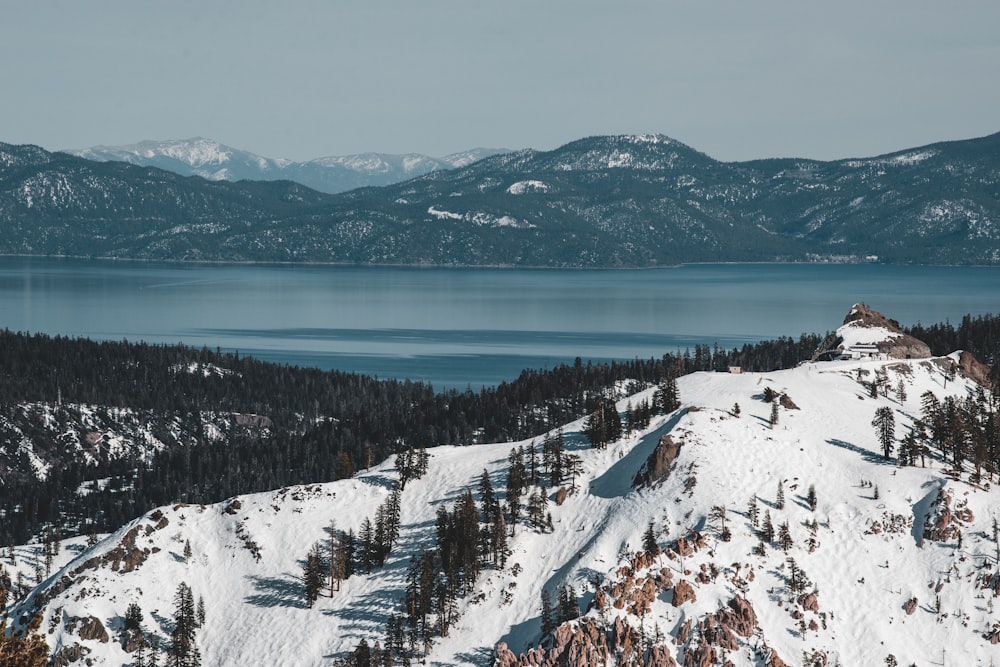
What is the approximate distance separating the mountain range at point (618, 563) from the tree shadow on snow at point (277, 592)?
0.26m

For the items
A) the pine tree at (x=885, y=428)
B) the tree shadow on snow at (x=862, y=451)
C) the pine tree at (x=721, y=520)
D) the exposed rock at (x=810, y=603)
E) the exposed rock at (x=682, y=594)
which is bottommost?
the exposed rock at (x=810, y=603)

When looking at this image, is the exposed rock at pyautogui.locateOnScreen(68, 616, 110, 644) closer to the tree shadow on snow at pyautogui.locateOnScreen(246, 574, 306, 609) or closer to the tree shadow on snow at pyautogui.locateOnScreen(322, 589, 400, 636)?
the tree shadow on snow at pyautogui.locateOnScreen(246, 574, 306, 609)

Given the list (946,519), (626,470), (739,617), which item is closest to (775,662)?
(739,617)

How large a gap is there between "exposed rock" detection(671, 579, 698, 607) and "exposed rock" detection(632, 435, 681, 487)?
66.9 ft

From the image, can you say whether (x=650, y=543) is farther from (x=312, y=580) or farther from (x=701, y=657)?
(x=312, y=580)

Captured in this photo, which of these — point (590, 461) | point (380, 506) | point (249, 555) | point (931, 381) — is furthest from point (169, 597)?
point (931, 381)

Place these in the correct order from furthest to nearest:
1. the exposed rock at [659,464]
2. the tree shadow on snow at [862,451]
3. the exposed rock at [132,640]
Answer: the tree shadow on snow at [862,451] < the exposed rock at [659,464] < the exposed rock at [132,640]

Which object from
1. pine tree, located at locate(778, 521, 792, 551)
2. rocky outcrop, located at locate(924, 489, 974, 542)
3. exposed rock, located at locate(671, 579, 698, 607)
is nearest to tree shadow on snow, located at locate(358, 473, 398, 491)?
exposed rock, located at locate(671, 579, 698, 607)

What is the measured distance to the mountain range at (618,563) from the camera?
111 m

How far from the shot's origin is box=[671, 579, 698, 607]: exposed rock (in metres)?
112

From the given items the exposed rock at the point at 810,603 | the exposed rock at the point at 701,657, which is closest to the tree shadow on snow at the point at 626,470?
the exposed rock at the point at 810,603

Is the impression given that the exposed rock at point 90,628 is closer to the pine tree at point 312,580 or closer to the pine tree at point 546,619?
the pine tree at point 312,580

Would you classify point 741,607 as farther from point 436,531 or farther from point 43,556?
point 43,556

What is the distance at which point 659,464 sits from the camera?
133500 mm
